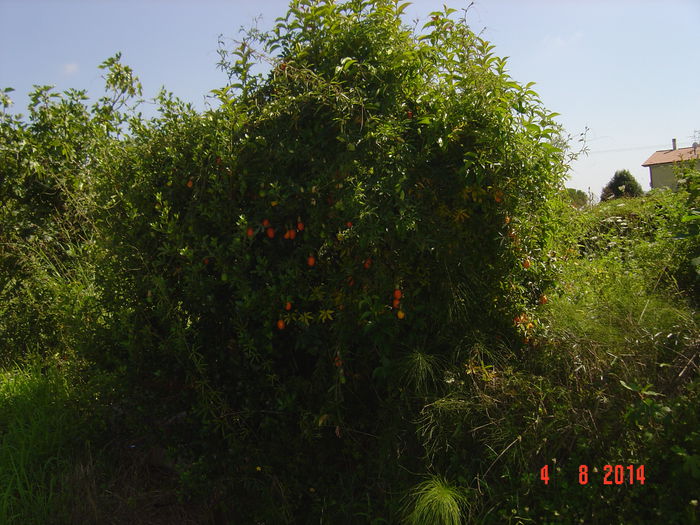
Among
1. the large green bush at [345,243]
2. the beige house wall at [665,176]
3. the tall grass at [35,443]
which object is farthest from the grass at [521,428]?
the beige house wall at [665,176]

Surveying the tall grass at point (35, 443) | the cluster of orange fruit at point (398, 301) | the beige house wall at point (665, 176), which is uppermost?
the beige house wall at point (665, 176)

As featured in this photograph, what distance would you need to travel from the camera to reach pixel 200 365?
298 cm

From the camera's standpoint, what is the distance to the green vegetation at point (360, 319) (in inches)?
104

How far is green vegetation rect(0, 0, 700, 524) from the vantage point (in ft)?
8.64

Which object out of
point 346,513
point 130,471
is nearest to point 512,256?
point 346,513

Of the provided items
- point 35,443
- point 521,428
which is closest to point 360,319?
point 521,428

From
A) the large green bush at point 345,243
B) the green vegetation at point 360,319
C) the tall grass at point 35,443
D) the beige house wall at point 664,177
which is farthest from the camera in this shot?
the beige house wall at point 664,177

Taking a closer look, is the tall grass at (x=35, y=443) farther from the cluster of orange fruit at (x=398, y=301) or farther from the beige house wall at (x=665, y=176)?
→ the beige house wall at (x=665, y=176)

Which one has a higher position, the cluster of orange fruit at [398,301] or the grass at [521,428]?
the cluster of orange fruit at [398,301]

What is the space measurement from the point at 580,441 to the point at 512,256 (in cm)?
97

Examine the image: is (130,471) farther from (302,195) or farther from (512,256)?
(512,256)

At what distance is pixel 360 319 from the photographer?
9.26 ft

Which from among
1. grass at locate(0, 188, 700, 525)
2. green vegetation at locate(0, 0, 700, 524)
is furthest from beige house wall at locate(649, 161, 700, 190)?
green vegetation at locate(0, 0, 700, 524)

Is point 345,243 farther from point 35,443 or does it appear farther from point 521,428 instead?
point 35,443
